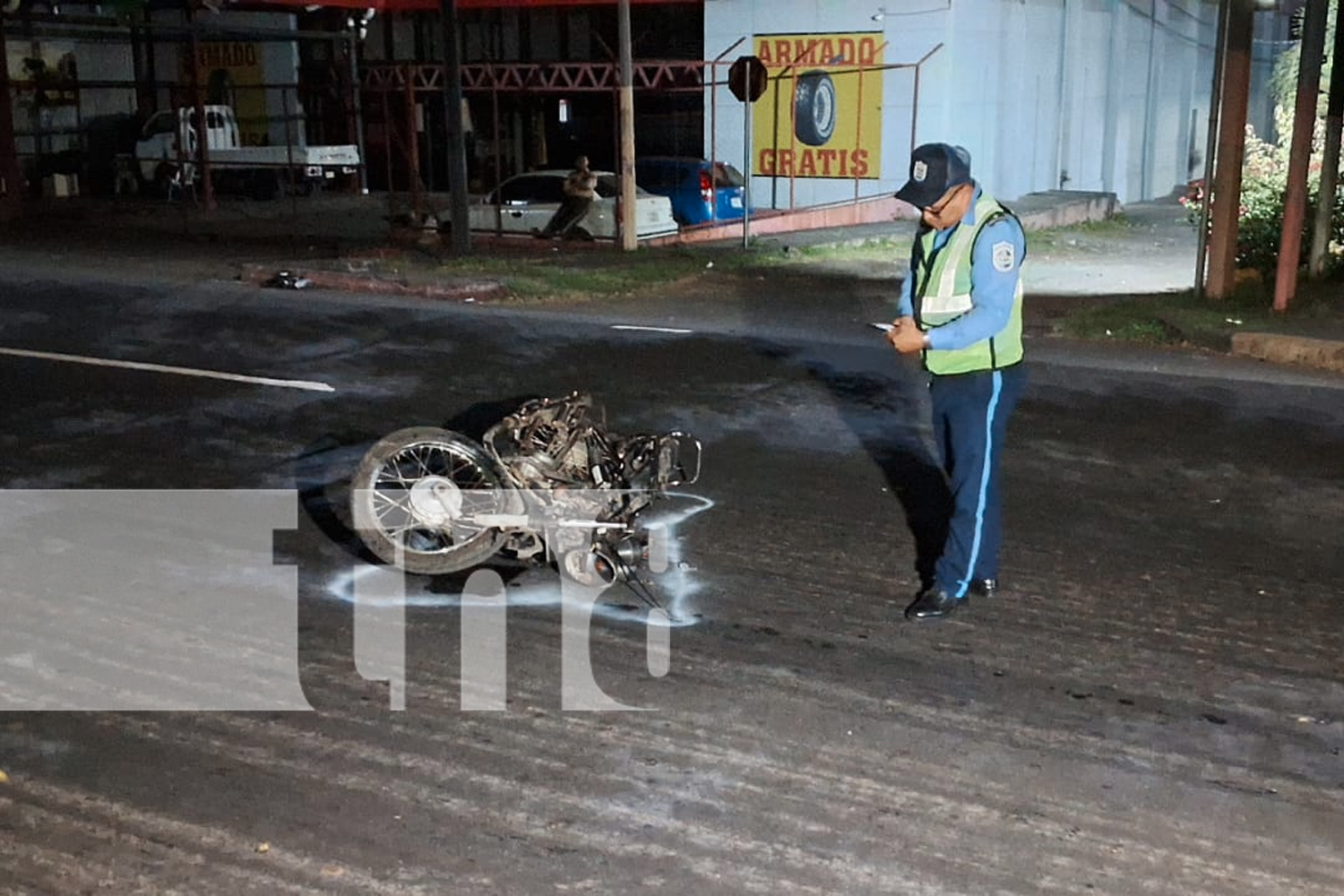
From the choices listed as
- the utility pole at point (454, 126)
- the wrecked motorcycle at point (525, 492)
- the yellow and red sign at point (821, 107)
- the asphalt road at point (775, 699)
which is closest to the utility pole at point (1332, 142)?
the asphalt road at point (775, 699)

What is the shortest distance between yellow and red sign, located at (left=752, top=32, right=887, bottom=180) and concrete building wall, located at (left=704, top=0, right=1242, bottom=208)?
16 cm

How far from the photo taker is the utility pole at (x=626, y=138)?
1828 cm

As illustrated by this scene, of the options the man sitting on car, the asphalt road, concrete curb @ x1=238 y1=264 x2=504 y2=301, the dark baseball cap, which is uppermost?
the dark baseball cap

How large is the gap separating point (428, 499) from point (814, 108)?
20731 mm

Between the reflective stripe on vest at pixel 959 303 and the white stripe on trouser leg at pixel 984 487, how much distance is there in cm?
10

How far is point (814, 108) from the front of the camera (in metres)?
25.7

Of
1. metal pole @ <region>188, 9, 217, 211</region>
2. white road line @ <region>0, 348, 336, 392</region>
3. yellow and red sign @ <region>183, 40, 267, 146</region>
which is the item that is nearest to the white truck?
metal pole @ <region>188, 9, 217, 211</region>

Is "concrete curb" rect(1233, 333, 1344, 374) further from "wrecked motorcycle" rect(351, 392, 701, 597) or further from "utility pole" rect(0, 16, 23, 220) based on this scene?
"utility pole" rect(0, 16, 23, 220)

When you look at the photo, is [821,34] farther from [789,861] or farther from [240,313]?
[789,861]

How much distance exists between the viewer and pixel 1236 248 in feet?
47.8

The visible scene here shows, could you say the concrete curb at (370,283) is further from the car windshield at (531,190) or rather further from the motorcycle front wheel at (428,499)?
the motorcycle front wheel at (428,499)

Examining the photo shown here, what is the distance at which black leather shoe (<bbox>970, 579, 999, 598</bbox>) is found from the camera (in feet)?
20.2

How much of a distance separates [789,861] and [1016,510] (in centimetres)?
376

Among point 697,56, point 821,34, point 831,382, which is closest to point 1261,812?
point 831,382
